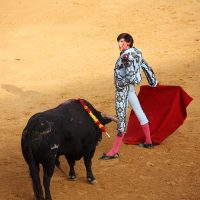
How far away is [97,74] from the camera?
1188 centimetres

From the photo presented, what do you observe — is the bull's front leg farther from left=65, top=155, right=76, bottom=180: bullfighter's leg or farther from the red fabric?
the red fabric

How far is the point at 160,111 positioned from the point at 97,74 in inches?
159

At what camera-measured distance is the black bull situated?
5773mm

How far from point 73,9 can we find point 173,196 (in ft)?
40.9

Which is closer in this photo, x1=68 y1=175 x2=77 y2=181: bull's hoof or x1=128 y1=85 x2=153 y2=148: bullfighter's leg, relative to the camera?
x1=68 y1=175 x2=77 y2=181: bull's hoof

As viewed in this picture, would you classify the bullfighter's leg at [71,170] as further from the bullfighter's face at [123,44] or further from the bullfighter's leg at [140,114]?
the bullfighter's face at [123,44]

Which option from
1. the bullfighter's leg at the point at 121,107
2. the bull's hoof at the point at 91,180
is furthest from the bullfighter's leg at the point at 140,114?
the bull's hoof at the point at 91,180

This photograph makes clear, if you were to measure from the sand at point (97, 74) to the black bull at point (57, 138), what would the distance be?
51 centimetres

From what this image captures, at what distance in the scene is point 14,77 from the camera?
1195 cm

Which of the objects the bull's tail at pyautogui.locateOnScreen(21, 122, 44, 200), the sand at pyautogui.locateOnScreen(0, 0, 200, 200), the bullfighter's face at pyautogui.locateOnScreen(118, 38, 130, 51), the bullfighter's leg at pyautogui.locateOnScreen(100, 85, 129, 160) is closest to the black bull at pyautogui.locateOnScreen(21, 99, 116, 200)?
the bull's tail at pyautogui.locateOnScreen(21, 122, 44, 200)

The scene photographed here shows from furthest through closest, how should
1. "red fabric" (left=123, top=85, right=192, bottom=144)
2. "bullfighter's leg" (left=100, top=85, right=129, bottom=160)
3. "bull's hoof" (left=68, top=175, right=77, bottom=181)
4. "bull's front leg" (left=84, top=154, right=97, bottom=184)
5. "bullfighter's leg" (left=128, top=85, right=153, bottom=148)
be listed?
1. "red fabric" (left=123, top=85, right=192, bottom=144)
2. "bullfighter's leg" (left=128, top=85, right=153, bottom=148)
3. "bullfighter's leg" (left=100, top=85, right=129, bottom=160)
4. "bull's hoof" (left=68, top=175, right=77, bottom=181)
5. "bull's front leg" (left=84, top=154, right=97, bottom=184)

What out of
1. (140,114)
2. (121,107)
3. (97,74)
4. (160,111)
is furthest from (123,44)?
(97,74)

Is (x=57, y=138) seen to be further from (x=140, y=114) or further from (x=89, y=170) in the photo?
(x=140, y=114)

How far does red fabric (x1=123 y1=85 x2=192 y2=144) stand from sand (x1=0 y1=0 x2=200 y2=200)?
21cm
